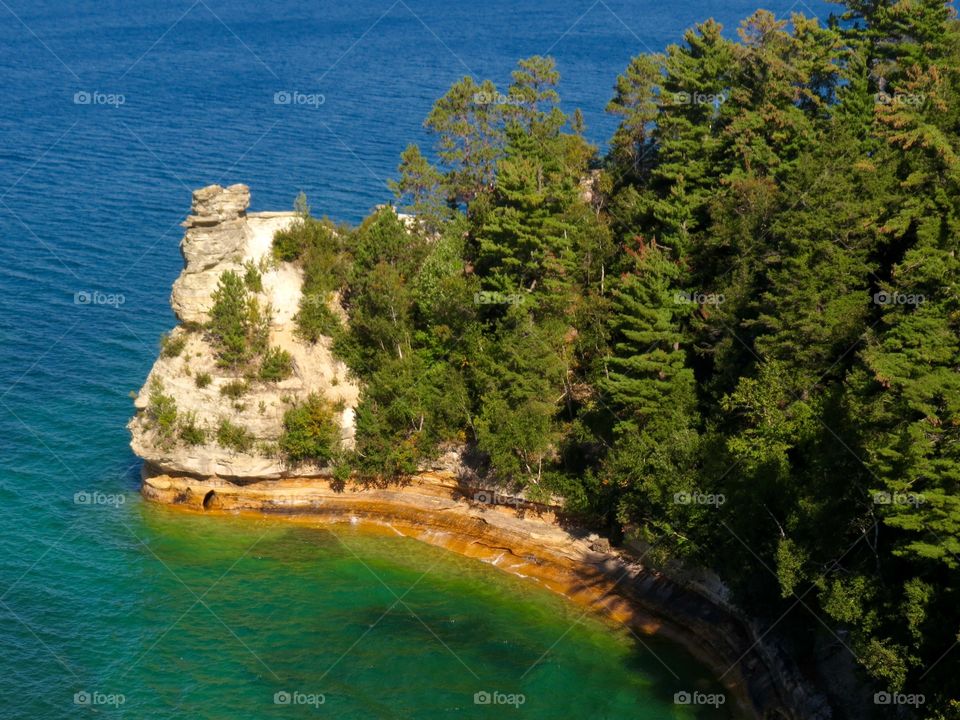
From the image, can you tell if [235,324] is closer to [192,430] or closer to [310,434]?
[192,430]

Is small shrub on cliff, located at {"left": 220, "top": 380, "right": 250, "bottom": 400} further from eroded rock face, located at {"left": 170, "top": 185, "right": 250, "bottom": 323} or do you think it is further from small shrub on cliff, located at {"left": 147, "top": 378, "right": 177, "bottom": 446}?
eroded rock face, located at {"left": 170, "top": 185, "right": 250, "bottom": 323}

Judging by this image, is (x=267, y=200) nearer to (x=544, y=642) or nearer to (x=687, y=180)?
(x=687, y=180)

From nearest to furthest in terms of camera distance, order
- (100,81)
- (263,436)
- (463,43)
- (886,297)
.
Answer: (886,297) < (263,436) < (100,81) < (463,43)

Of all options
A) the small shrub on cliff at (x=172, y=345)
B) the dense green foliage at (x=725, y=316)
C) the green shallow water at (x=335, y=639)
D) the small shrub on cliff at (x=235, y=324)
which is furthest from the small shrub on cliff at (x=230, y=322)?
the green shallow water at (x=335, y=639)

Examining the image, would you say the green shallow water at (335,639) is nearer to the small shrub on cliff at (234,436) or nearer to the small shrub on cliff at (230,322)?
the small shrub on cliff at (234,436)

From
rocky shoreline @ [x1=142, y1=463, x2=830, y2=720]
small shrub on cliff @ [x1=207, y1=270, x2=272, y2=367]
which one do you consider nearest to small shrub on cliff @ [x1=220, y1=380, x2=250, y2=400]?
small shrub on cliff @ [x1=207, y1=270, x2=272, y2=367]

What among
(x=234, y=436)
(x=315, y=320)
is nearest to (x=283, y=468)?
(x=234, y=436)

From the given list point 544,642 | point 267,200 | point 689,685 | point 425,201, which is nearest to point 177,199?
point 267,200
